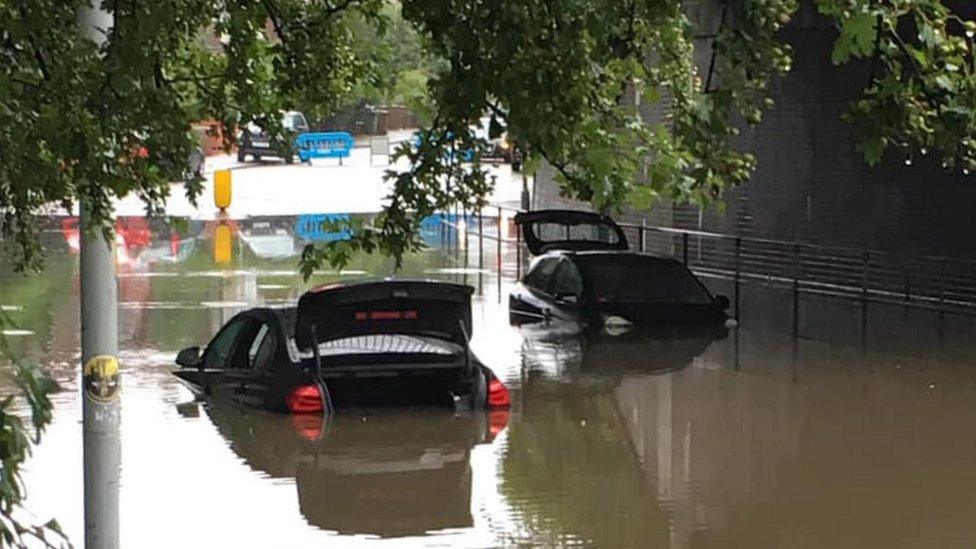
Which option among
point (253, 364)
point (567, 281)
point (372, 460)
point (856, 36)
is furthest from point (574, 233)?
point (856, 36)

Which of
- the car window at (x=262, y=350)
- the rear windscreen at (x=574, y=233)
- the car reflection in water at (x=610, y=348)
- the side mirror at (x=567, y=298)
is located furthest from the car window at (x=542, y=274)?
the car window at (x=262, y=350)

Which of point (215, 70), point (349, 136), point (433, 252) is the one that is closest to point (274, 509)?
point (215, 70)

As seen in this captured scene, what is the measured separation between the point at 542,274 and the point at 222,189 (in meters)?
24.8

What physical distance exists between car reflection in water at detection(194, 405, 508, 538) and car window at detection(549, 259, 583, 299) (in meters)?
6.46

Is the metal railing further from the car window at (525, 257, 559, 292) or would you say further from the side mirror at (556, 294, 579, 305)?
the side mirror at (556, 294, 579, 305)

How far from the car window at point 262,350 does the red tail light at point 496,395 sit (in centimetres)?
187

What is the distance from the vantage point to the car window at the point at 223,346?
1585 centimetres

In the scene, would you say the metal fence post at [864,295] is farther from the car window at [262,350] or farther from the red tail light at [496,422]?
the car window at [262,350]

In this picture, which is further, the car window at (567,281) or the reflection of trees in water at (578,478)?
the car window at (567,281)

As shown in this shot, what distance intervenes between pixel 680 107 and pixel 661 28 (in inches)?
12.4

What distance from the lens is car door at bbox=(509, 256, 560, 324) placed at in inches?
879

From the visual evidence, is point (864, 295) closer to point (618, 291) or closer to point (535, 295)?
point (618, 291)

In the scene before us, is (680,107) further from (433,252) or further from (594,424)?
(433,252)

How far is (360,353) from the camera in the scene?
14.4 meters
